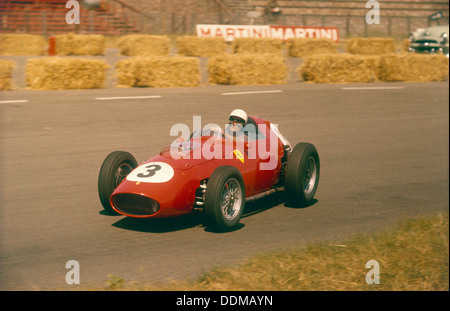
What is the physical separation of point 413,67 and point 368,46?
959 centimetres

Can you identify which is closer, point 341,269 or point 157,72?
point 341,269

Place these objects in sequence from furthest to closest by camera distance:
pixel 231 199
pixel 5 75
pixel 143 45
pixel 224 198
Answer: pixel 143 45
pixel 5 75
pixel 231 199
pixel 224 198

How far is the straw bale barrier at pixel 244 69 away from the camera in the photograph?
14.9 meters

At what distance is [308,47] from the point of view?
2469cm

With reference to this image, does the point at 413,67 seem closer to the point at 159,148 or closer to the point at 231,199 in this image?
the point at 159,148

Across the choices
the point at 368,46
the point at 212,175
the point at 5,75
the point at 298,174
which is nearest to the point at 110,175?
the point at 212,175

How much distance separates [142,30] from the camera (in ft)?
98.2

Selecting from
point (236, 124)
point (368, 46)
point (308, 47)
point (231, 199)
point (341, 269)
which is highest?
point (368, 46)

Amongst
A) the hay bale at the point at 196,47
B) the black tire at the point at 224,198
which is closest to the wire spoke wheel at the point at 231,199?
the black tire at the point at 224,198

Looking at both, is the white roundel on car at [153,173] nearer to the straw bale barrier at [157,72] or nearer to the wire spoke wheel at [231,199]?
the wire spoke wheel at [231,199]

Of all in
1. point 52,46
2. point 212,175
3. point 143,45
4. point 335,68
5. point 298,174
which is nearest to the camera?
point 212,175

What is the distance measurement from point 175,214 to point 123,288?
1.44m
